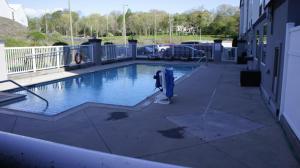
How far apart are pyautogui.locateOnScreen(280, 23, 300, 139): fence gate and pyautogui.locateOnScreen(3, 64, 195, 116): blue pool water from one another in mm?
4286

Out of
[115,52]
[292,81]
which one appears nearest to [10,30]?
[115,52]

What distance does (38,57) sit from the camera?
41.6 ft

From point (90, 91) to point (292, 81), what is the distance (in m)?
7.40

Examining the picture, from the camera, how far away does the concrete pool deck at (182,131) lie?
3.98m

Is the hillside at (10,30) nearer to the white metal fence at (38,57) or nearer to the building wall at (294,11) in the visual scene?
the white metal fence at (38,57)

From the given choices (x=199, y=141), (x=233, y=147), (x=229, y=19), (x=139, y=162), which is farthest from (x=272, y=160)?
(x=229, y=19)

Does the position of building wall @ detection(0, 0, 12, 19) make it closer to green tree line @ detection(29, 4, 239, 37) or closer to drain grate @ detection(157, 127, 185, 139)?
green tree line @ detection(29, 4, 239, 37)

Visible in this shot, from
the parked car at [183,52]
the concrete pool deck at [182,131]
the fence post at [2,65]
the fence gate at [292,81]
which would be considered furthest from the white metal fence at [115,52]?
the fence gate at [292,81]

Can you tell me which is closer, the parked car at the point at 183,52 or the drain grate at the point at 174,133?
the drain grate at the point at 174,133

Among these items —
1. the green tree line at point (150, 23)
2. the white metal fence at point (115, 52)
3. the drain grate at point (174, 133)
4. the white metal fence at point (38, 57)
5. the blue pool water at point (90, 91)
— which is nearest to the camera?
the drain grate at point (174, 133)

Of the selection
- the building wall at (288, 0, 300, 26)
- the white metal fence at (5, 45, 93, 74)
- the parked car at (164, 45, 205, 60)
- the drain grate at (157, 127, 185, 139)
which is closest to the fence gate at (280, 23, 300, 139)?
the building wall at (288, 0, 300, 26)

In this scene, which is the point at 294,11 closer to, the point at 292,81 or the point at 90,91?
the point at 292,81

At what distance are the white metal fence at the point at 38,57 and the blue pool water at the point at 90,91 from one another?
59.1 inches

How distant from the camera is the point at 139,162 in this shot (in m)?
0.81
